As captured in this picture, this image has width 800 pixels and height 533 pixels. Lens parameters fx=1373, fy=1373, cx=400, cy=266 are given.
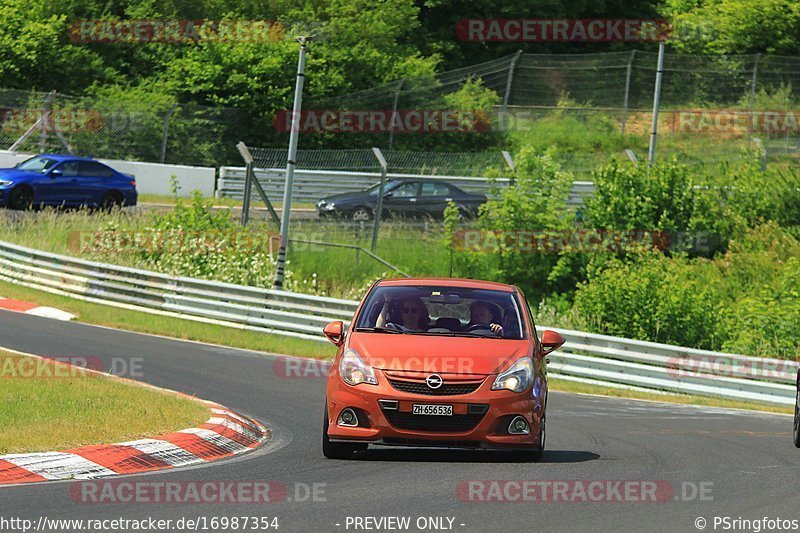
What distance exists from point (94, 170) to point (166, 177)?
622cm

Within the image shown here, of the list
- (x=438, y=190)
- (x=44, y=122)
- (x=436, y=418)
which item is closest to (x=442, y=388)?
(x=436, y=418)

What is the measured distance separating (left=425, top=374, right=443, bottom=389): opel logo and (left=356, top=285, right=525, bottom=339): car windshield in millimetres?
825

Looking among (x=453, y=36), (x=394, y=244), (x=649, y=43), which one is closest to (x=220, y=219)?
(x=394, y=244)

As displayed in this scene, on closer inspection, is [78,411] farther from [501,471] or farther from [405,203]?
[405,203]

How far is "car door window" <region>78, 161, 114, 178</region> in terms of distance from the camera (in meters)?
35.4

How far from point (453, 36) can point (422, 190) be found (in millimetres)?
23121

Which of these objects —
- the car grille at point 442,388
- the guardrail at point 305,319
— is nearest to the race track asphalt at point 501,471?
the car grille at point 442,388

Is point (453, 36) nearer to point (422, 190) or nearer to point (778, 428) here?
point (422, 190)

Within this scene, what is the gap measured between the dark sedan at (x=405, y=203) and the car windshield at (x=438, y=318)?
71.0 ft

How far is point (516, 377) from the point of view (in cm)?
1085

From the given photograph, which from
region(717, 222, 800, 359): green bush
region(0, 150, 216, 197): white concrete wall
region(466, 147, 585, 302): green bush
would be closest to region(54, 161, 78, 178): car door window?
region(0, 150, 216, 197): white concrete wall

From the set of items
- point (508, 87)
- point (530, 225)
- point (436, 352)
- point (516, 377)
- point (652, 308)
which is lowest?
point (652, 308)

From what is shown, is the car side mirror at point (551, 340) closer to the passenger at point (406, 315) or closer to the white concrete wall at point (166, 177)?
the passenger at point (406, 315)

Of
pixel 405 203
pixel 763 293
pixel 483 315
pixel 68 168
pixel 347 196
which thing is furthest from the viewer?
pixel 68 168
